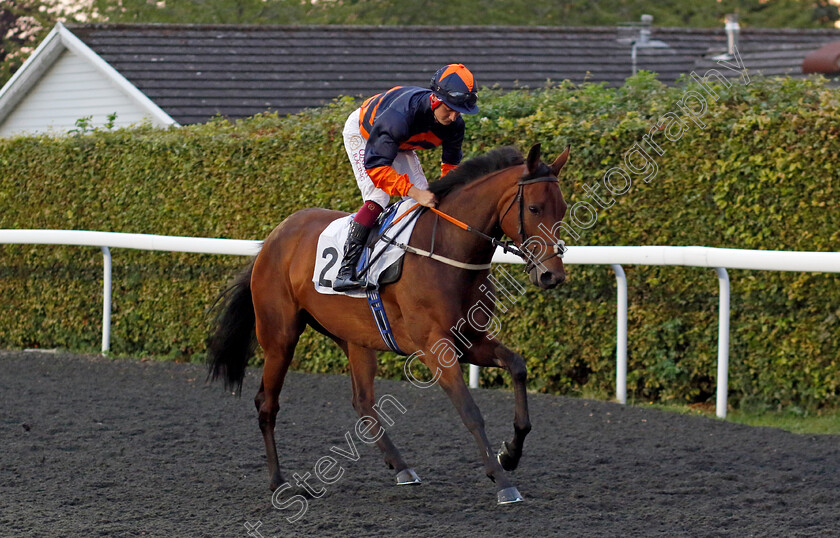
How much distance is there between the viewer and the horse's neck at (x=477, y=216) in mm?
4262

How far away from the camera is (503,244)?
A: 4211mm

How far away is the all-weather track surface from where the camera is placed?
3.95m

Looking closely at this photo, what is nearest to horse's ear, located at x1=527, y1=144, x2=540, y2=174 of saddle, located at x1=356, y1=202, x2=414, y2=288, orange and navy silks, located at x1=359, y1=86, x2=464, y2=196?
orange and navy silks, located at x1=359, y1=86, x2=464, y2=196

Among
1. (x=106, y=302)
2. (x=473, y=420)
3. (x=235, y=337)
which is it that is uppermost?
(x=106, y=302)

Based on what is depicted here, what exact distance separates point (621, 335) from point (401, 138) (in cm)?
246

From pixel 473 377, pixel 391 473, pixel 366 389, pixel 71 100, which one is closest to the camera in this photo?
pixel 391 473

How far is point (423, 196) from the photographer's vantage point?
441 cm

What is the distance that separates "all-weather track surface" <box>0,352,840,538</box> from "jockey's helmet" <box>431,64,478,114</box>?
1743 millimetres

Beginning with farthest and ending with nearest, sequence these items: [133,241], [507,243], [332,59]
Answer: [332,59], [133,241], [507,243]

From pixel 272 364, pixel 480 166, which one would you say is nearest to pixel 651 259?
pixel 480 166

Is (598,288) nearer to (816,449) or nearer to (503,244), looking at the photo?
(816,449)

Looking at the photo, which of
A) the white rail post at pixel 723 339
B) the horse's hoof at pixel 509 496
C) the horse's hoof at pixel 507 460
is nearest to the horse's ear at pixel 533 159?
the horse's hoof at pixel 507 460

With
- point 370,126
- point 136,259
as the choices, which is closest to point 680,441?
point 370,126

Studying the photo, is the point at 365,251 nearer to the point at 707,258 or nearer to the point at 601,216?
the point at 707,258
